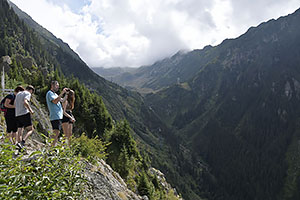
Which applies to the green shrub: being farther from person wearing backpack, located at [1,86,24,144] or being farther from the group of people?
person wearing backpack, located at [1,86,24,144]

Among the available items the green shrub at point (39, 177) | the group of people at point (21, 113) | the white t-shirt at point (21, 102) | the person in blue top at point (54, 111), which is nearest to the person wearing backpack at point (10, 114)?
the group of people at point (21, 113)

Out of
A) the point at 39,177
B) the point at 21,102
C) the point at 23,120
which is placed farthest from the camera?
the point at 23,120

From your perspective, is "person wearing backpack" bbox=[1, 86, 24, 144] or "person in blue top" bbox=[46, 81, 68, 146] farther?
"person in blue top" bbox=[46, 81, 68, 146]

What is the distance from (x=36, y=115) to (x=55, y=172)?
47.8 feet

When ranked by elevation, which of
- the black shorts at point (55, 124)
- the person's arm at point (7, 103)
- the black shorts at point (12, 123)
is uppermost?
the person's arm at point (7, 103)

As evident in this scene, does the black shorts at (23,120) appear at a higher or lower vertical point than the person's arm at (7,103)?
lower

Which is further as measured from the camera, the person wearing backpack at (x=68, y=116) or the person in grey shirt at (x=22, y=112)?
the person wearing backpack at (x=68, y=116)

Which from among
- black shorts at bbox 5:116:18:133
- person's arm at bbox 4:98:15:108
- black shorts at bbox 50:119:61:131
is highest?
person's arm at bbox 4:98:15:108

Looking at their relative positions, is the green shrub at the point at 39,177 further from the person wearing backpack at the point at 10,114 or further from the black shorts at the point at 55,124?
the person wearing backpack at the point at 10,114

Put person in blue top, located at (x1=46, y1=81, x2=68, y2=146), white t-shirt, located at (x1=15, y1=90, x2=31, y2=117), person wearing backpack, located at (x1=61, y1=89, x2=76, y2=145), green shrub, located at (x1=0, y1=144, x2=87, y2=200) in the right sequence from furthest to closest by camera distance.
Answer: person wearing backpack, located at (x1=61, y1=89, x2=76, y2=145), person in blue top, located at (x1=46, y1=81, x2=68, y2=146), white t-shirt, located at (x1=15, y1=90, x2=31, y2=117), green shrub, located at (x1=0, y1=144, x2=87, y2=200)

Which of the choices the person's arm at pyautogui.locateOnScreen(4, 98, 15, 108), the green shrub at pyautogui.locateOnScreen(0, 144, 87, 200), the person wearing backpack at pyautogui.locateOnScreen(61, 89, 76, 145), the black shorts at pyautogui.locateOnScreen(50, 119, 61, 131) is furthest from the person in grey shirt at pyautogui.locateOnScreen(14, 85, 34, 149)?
the green shrub at pyautogui.locateOnScreen(0, 144, 87, 200)

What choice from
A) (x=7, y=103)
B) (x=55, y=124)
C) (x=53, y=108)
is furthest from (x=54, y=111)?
(x=7, y=103)

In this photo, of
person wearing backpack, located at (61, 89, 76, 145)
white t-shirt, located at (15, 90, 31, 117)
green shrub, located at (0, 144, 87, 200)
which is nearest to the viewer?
green shrub, located at (0, 144, 87, 200)

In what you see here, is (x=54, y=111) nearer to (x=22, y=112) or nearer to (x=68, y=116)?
(x=68, y=116)
